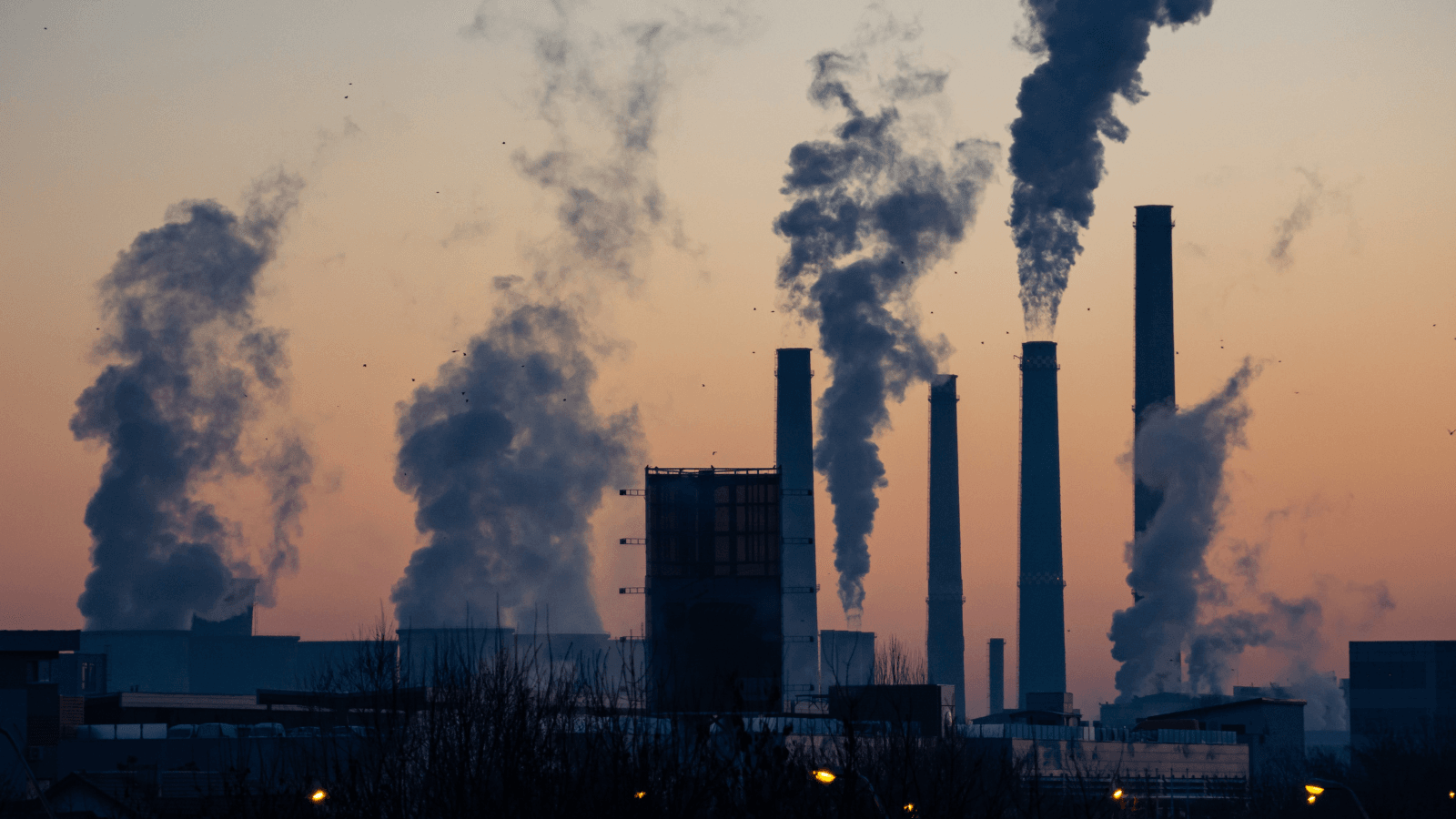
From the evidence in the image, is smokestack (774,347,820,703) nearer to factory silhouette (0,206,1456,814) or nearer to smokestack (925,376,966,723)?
A: factory silhouette (0,206,1456,814)

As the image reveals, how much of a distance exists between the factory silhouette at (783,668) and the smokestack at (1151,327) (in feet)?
0.32

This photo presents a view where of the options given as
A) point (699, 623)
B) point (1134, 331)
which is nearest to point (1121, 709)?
point (1134, 331)

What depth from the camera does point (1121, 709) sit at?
260 feet

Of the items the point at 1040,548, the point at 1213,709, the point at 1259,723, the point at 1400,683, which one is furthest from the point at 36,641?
the point at 1400,683

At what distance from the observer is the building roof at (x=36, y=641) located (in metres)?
51.0

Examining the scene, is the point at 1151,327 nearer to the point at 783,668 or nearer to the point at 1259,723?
the point at 1259,723

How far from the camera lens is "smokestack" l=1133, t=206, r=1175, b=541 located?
250ft

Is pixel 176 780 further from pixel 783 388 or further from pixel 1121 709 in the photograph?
pixel 1121 709

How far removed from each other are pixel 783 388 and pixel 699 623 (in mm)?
27361

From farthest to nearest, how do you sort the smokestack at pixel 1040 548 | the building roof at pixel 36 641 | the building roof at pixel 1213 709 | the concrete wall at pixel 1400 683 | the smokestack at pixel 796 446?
the smokestack at pixel 1040 548, the smokestack at pixel 796 446, the concrete wall at pixel 1400 683, the building roof at pixel 1213 709, the building roof at pixel 36 641

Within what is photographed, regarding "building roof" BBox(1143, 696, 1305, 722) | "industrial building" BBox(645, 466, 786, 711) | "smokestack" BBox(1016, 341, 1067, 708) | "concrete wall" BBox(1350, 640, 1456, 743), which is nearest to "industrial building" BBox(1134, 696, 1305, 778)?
"building roof" BBox(1143, 696, 1305, 722)

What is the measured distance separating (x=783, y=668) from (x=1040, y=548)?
36030 millimetres

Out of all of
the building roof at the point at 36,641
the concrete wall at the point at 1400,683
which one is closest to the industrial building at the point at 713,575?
the building roof at the point at 36,641

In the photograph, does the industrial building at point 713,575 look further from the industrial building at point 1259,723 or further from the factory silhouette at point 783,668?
the industrial building at point 1259,723
